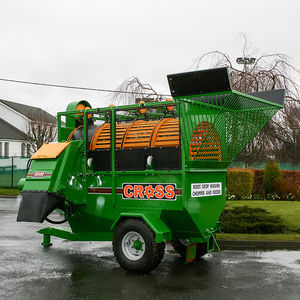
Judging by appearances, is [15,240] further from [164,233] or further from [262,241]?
[262,241]

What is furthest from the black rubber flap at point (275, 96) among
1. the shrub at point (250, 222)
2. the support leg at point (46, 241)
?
the support leg at point (46, 241)

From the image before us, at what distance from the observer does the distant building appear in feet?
151

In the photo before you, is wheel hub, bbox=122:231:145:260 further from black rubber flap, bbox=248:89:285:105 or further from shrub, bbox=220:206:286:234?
shrub, bbox=220:206:286:234

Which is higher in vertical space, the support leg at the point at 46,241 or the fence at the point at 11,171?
the fence at the point at 11,171

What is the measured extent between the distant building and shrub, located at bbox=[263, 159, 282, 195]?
26.6 m

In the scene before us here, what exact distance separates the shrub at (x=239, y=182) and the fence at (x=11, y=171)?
15169mm

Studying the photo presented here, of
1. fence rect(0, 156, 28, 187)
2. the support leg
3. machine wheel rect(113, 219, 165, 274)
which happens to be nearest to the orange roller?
machine wheel rect(113, 219, 165, 274)

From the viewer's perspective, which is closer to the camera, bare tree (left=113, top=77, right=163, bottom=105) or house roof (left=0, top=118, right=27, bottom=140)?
bare tree (left=113, top=77, right=163, bottom=105)

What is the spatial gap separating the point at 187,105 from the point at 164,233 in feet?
6.73

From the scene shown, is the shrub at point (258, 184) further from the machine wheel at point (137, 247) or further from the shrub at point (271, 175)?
the machine wheel at point (137, 247)

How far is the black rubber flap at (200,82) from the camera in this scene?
670cm

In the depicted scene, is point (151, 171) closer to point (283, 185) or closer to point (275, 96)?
point (275, 96)

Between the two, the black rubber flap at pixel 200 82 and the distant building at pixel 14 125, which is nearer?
the black rubber flap at pixel 200 82

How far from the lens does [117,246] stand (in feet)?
25.4
